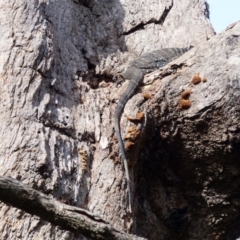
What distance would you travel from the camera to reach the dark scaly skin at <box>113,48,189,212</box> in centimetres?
342

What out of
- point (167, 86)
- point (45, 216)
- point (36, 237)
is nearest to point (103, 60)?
point (167, 86)

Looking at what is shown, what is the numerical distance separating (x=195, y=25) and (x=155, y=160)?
1.25 meters

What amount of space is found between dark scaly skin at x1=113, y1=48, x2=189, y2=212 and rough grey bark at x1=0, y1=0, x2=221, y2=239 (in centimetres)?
5

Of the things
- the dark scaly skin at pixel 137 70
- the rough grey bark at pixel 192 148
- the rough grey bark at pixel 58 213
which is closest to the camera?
the rough grey bark at pixel 58 213

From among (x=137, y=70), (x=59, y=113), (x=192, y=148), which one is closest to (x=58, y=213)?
(x=59, y=113)

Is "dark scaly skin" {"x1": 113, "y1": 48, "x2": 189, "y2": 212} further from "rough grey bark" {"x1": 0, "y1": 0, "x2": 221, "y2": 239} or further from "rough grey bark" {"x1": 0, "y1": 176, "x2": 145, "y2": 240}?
"rough grey bark" {"x1": 0, "y1": 176, "x2": 145, "y2": 240}

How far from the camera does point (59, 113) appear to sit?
3.35 meters

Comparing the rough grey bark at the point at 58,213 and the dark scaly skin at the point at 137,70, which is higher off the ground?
the dark scaly skin at the point at 137,70

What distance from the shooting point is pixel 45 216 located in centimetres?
204

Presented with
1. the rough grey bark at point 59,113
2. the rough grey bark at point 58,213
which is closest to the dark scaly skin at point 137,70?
the rough grey bark at point 59,113

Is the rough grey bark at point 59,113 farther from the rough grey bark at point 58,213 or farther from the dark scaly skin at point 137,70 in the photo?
the rough grey bark at point 58,213

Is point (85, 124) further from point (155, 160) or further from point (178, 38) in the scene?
point (178, 38)

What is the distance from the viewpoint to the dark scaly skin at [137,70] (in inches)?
135

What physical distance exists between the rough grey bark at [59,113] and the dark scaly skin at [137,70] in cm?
5
